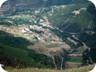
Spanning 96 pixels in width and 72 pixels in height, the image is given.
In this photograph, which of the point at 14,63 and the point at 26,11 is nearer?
the point at 14,63

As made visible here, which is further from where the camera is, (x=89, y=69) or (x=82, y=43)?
(x=82, y=43)

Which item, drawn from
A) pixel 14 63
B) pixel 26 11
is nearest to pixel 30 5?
pixel 26 11

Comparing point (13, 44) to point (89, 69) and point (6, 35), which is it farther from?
point (89, 69)

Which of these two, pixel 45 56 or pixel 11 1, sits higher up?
pixel 11 1

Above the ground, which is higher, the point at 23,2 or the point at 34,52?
the point at 23,2

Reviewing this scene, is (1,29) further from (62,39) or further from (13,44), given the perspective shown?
(62,39)

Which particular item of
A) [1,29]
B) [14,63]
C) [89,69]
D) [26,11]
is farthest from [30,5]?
[89,69]

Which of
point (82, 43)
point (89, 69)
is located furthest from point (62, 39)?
point (89, 69)

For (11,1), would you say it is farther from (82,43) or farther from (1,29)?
(82,43)
